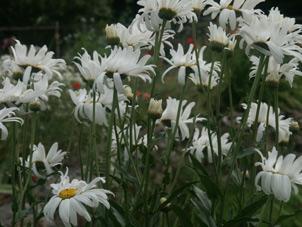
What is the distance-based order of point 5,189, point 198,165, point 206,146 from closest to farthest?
point 198,165 < point 206,146 < point 5,189

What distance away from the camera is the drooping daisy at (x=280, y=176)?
6.56 ft

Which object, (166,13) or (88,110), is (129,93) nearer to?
(88,110)

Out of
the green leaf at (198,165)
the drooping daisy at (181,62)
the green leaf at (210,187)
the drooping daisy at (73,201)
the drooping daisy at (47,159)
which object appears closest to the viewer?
the drooping daisy at (73,201)

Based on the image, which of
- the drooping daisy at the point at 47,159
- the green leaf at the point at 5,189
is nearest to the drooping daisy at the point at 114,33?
the drooping daisy at the point at 47,159

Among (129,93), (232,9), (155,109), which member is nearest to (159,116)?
(155,109)

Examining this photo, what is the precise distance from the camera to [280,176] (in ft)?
6.63

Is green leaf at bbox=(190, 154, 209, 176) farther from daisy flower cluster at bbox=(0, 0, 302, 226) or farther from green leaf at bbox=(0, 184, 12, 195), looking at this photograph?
green leaf at bbox=(0, 184, 12, 195)

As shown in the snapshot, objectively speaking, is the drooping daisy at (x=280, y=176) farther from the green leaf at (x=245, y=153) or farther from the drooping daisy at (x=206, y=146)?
the drooping daisy at (x=206, y=146)

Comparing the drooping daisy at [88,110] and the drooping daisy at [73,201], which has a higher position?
the drooping daisy at [88,110]

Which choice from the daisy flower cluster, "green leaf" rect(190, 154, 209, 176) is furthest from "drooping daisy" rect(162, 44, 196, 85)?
"green leaf" rect(190, 154, 209, 176)

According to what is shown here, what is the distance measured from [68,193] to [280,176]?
607mm

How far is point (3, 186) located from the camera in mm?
4219

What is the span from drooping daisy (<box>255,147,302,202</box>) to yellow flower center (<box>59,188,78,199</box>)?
527 millimetres

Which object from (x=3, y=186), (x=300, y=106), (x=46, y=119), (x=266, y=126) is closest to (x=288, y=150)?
(x=266, y=126)
